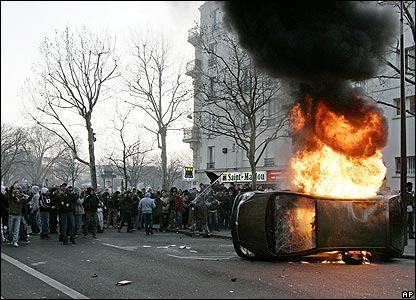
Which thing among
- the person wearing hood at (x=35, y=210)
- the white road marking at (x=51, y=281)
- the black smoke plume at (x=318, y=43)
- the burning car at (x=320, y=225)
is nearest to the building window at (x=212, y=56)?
the person wearing hood at (x=35, y=210)

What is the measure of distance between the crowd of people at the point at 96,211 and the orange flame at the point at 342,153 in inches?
240

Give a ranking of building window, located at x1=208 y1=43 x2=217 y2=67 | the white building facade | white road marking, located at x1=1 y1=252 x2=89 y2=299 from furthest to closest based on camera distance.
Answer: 1. building window, located at x1=208 y1=43 x2=217 y2=67
2. the white building facade
3. white road marking, located at x1=1 y1=252 x2=89 y2=299

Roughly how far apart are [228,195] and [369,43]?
869 cm

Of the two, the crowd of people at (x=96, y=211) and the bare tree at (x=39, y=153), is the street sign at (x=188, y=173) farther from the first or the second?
the bare tree at (x=39, y=153)

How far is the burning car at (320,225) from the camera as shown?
9.84 meters

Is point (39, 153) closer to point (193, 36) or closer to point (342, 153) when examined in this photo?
point (193, 36)

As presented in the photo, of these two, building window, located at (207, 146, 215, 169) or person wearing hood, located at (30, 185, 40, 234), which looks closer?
person wearing hood, located at (30, 185, 40, 234)

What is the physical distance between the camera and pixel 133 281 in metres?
8.01

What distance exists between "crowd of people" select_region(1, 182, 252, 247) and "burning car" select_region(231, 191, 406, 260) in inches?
227

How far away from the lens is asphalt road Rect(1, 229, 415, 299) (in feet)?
23.4

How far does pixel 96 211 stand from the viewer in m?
A: 16.4

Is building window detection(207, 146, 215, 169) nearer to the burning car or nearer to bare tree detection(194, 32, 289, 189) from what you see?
bare tree detection(194, 32, 289, 189)

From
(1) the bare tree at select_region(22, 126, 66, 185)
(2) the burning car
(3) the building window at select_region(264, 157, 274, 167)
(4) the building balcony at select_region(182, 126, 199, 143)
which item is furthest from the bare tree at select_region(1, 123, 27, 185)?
(2) the burning car

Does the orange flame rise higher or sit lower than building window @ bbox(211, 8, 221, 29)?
lower
